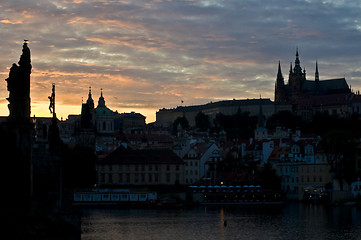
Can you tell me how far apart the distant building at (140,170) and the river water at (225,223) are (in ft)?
70.8

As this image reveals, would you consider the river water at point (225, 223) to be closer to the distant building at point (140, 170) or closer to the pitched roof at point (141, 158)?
the distant building at point (140, 170)

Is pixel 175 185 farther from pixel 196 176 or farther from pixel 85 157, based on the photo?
pixel 85 157

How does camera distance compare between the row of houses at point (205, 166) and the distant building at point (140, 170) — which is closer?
the row of houses at point (205, 166)

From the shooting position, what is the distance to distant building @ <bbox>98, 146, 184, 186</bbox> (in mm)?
110062

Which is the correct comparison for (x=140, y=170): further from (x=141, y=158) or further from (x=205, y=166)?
(x=205, y=166)

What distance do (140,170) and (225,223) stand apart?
45276 mm

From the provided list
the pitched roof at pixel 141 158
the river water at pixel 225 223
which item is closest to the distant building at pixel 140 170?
the pitched roof at pixel 141 158

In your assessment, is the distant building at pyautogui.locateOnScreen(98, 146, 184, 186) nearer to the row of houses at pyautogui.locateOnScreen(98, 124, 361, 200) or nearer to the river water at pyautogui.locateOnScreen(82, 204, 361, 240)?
the row of houses at pyautogui.locateOnScreen(98, 124, 361, 200)

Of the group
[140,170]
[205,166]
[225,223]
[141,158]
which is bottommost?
[225,223]

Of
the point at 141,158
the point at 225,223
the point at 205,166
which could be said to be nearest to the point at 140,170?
the point at 141,158

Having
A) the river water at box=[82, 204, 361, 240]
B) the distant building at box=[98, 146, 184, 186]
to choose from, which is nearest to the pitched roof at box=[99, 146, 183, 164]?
the distant building at box=[98, 146, 184, 186]

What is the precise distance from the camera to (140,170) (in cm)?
11019

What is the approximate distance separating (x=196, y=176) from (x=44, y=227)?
2813 inches

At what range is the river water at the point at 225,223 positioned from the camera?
58.7 m
